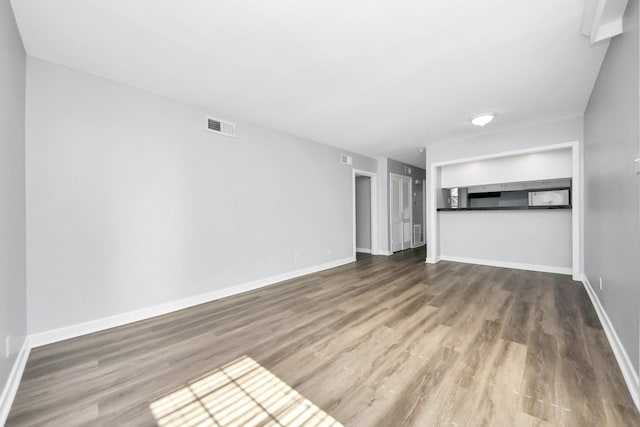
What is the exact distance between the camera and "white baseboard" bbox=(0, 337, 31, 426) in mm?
1402

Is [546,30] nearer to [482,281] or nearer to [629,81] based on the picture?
[629,81]

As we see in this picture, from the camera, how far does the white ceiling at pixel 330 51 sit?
5.78 feet

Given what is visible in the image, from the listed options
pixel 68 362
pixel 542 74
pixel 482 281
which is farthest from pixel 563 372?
pixel 68 362

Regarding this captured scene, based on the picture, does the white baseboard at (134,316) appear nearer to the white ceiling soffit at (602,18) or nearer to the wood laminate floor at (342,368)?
the wood laminate floor at (342,368)

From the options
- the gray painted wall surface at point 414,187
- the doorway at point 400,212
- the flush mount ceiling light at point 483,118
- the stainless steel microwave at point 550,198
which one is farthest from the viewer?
the doorway at point 400,212

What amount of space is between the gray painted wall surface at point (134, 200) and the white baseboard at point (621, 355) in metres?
3.64

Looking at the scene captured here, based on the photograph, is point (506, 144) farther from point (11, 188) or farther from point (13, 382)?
point (13, 382)

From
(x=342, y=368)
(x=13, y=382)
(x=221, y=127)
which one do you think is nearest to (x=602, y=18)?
(x=342, y=368)

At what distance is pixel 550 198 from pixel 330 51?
5679mm

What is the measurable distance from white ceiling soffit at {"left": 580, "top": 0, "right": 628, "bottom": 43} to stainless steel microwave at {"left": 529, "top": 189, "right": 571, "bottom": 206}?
424 cm

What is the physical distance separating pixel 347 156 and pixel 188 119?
130 inches

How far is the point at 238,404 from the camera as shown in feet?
4.89

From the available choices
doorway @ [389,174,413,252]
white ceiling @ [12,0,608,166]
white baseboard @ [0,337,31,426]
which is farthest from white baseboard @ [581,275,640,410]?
A: doorway @ [389,174,413,252]

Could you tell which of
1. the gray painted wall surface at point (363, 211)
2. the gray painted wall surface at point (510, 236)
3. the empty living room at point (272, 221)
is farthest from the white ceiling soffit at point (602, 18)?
the gray painted wall surface at point (363, 211)
